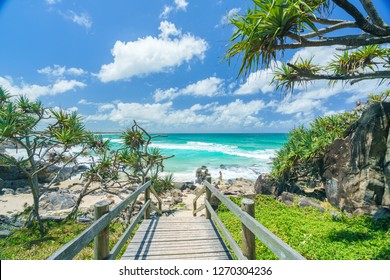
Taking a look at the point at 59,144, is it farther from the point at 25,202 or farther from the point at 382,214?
the point at 382,214

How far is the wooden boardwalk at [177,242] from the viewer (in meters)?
3.82

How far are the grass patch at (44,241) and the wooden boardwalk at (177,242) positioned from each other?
1370 millimetres

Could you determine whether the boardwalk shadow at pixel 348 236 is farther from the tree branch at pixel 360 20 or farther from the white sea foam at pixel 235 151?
the white sea foam at pixel 235 151

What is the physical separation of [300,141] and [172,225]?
940 cm

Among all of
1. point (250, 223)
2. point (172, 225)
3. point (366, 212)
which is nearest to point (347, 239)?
point (366, 212)

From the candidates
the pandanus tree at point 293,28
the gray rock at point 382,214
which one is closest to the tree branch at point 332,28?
the pandanus tree at point 293,28

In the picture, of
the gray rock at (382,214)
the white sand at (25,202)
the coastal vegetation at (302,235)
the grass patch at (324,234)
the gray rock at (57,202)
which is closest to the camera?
the grass patch at (324,234)

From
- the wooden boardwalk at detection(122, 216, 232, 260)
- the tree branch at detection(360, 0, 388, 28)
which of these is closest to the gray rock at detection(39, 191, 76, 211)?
the wooden boardwalk at detection(122, 216, 232, 260)

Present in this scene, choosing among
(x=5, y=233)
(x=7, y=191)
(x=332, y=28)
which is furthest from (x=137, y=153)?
(x=7, y=191)

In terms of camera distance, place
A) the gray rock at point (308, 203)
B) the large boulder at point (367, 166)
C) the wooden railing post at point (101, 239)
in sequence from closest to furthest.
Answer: the wooden railing post at point (101, 239)
the large boulder at point (367, 166)
the gray rock at point (308, 203)

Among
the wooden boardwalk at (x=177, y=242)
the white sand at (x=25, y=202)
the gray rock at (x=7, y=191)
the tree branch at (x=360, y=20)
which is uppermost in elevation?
the tree branch at (x=360, y=20)

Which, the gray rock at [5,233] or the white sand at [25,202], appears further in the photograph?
the white sand at [25,202]

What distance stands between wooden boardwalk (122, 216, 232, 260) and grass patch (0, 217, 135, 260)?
1.37 metres

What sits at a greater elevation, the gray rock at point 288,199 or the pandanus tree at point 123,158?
the pandanus tree at point 123,158
